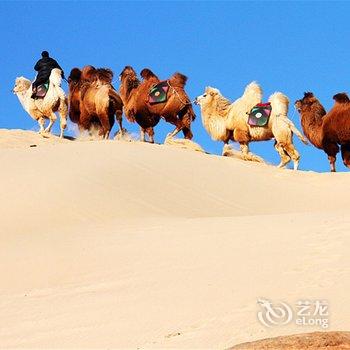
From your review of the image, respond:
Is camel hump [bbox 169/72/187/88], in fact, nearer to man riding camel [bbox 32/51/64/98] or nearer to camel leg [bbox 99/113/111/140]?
camel leg [bbox 99/113/111/140]

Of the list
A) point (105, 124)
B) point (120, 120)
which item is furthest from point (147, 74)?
point (105, 124)

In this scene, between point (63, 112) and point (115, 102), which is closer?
point (115, 102)

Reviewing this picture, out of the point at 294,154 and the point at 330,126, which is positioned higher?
the point at 330,126

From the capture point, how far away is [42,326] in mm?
7371

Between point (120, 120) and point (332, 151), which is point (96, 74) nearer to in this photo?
point (120, 120)

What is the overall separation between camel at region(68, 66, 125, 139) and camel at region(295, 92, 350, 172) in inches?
160

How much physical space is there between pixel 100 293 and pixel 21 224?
4.56 meters

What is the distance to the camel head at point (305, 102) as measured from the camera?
2078 cm

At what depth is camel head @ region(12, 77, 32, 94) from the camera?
23.1 metres

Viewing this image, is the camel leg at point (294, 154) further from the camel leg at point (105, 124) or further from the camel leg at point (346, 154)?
the camel leg at point (105, 124)

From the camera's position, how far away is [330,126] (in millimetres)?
19953

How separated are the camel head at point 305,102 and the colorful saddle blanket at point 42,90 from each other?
17.9ft

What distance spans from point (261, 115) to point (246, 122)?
53 centimetres

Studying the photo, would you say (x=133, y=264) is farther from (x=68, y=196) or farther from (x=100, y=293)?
(x=68, y=196)
